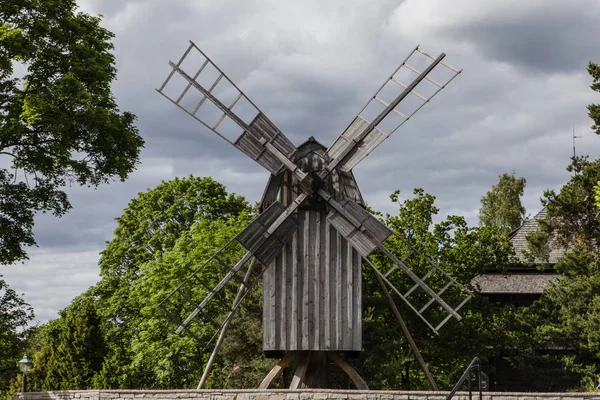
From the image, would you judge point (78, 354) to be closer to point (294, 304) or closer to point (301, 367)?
point (301, 367)

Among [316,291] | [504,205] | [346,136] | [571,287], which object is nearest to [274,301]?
[316,291]

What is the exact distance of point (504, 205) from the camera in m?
52.6

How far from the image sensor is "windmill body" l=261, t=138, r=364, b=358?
17.8 meters

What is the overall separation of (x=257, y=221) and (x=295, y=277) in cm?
146

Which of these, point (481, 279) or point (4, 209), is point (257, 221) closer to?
point (4, 209)

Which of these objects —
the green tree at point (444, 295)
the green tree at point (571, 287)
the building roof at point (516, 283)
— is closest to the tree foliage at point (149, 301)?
the green tree at point (444, 295)

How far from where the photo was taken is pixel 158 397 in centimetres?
1644

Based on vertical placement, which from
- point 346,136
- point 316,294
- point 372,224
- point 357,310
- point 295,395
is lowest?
point 295,395

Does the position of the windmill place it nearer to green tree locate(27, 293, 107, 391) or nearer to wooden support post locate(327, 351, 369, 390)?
wooden support post locate(327, 351, 369, 390)

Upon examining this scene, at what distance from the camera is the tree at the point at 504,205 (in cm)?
5228

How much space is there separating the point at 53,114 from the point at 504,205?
37.1 metres

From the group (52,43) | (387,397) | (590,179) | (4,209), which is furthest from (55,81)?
(590,179)

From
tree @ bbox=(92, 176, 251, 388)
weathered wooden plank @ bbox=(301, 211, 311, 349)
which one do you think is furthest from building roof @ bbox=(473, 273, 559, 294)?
weathered wooden plank @ bbox=(301, 211, 311, 349)

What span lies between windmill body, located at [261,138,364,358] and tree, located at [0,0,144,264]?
6384mm
